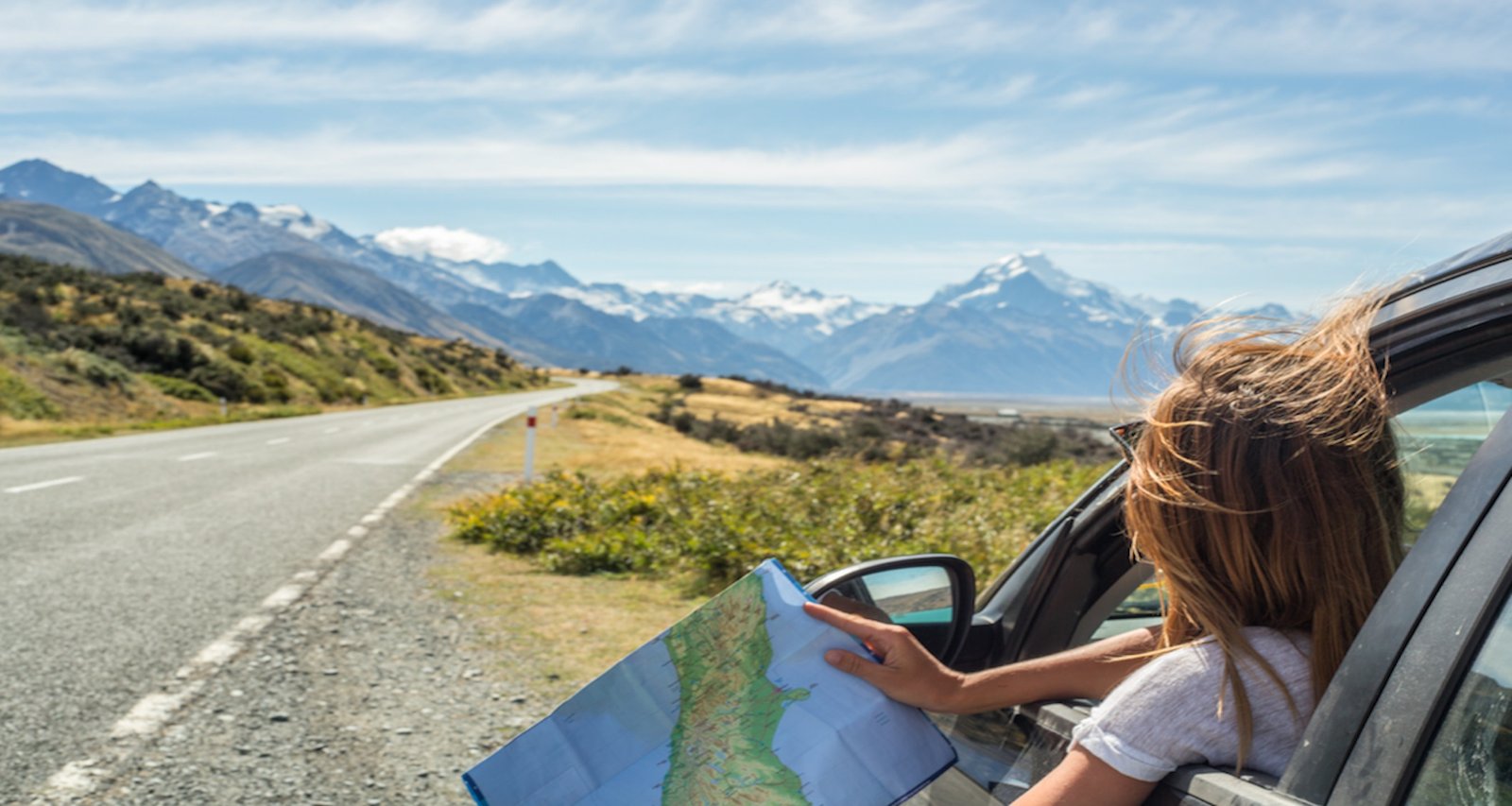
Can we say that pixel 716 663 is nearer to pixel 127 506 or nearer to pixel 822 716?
pixel 822 716

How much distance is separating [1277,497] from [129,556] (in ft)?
28.9

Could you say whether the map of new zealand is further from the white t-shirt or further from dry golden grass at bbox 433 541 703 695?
dry golden grass at bbox 433 541 703 695

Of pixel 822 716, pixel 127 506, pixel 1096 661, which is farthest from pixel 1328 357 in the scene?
pixel 127 506

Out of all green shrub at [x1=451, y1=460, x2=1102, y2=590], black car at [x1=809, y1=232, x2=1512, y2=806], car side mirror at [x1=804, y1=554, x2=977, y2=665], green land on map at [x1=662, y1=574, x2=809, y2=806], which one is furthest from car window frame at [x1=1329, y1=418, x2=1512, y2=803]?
green shrub at [x1=451, y1=460, x2=1102, y2=590]

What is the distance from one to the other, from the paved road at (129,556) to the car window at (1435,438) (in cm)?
369

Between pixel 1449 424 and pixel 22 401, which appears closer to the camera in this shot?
pixel 1449 424

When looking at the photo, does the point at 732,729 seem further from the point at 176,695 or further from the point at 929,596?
the point at 176,695

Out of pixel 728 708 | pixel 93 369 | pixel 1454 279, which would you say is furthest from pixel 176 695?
pixel 93 369

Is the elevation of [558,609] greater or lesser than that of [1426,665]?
lesser

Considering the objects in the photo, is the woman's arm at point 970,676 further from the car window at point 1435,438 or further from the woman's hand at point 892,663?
the car window at point 1435,438

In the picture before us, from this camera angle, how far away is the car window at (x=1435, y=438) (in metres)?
1.81

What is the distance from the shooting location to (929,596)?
2.51m

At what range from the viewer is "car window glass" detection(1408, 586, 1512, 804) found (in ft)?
3.96

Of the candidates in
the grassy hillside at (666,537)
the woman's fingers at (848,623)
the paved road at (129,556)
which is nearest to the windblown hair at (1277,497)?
the woman's fingers at (848,623)
